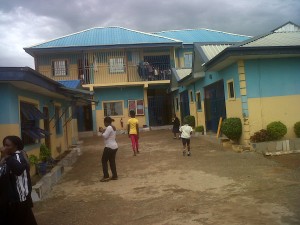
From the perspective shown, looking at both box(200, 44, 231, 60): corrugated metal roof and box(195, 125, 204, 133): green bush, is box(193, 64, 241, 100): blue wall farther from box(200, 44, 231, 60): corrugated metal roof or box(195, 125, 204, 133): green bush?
box(195, 125, 204, 133): green bush

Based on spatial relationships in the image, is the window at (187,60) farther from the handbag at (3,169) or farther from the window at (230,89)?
the handbag at (3,169)

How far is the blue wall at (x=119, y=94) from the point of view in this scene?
77.3 feet

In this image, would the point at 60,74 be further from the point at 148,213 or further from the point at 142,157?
the point at 148,213

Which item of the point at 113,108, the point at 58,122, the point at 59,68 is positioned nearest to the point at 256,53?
the point at 58,122

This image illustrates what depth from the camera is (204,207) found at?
17.5 ft

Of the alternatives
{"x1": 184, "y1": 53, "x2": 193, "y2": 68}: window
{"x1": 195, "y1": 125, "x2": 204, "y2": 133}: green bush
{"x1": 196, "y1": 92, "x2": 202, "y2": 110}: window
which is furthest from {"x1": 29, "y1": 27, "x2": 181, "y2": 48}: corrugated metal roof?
{"x1": 195, "y1": 125, "x2": 204, "y2": 133}: green bush

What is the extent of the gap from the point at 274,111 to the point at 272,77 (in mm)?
1209

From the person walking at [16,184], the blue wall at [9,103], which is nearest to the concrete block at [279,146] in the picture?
the blue wall at [9,103]

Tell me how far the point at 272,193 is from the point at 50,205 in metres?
4.19

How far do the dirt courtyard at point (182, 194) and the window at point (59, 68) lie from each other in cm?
1482

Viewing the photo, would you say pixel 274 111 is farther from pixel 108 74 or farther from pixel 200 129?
pixel 108 74

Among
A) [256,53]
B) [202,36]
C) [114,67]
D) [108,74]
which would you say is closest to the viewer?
[256,53]

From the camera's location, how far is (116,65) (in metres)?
23.4

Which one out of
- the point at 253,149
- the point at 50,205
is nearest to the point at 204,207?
the point at 50,205
